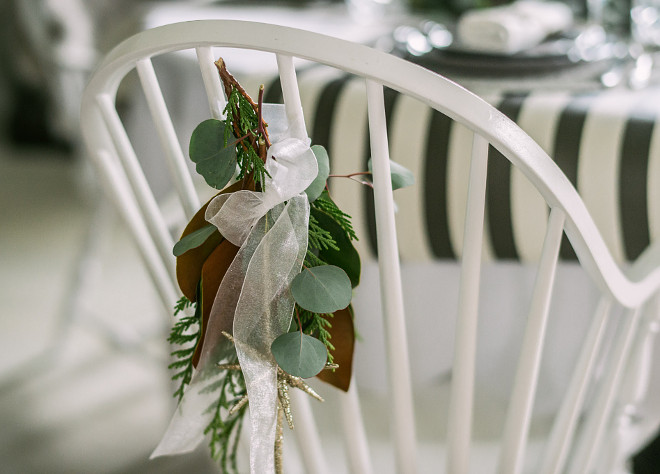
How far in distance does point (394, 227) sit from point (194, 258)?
159mm

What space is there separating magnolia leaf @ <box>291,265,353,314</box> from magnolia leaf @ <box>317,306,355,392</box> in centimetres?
7

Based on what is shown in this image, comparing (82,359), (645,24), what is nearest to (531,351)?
(645,24)

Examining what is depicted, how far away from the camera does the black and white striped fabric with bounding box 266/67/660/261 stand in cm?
79

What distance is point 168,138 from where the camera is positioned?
0.58 metres

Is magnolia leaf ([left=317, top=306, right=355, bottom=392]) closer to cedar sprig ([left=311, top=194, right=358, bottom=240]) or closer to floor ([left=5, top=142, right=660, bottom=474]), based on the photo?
cedar sprig ([left=311, top=194, right=358, bottom=240])

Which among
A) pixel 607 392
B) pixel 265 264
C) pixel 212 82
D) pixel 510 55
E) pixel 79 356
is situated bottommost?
pixel 607 392

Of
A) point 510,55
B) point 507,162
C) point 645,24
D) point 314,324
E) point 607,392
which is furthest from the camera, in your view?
point 645,24

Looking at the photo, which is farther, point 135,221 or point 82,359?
point 82,359

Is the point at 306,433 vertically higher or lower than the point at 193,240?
lower

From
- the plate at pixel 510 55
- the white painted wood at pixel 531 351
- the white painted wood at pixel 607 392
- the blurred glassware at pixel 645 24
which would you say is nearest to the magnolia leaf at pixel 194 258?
the white painted wood at pixel 531 351

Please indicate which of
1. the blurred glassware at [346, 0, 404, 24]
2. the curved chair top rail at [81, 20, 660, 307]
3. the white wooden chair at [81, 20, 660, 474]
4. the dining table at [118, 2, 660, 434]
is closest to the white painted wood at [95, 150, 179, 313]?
the white wooden chair at [81, 20, 660, 474]

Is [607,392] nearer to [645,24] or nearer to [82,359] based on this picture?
[645,24]

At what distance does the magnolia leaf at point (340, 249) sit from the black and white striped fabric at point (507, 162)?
1.17ft

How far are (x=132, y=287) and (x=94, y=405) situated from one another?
0.55m
